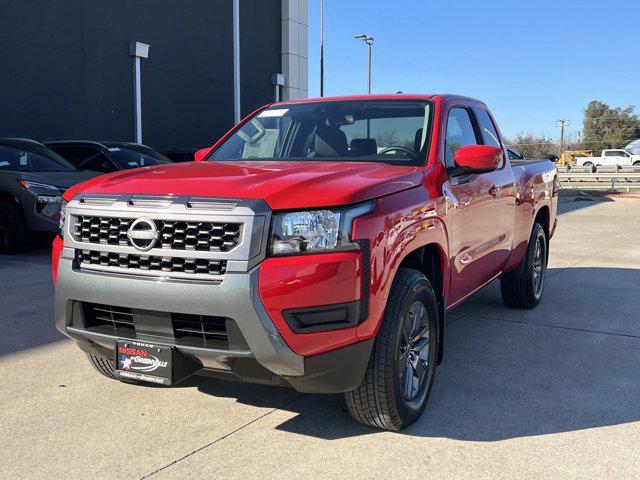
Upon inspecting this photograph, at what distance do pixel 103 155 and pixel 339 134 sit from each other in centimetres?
776

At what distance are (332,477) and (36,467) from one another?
4.46ft

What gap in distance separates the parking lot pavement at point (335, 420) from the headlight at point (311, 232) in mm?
1024

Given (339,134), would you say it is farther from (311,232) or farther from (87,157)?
(87,157)

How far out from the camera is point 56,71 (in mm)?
14883

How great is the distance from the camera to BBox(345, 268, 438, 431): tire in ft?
10.2

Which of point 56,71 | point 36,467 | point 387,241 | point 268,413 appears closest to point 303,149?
point 387,241

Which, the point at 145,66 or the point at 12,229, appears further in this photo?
the point at 145,66

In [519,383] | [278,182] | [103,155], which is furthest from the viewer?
[103,155]

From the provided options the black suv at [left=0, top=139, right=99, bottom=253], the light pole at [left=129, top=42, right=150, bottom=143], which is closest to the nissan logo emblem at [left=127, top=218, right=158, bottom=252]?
the black suv at [left=0, top=139, right=99, bottom=253]

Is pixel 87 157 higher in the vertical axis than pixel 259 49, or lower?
lower

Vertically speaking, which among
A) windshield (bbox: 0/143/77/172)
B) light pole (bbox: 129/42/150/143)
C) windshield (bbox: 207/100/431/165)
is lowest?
windshield (bbox: 0/143/77/172)

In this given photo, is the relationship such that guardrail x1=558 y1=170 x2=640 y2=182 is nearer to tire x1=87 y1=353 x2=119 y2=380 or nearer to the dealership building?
the dealership building

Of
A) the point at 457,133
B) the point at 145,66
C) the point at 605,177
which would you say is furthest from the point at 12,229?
the point at 605,177

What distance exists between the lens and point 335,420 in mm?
3514
